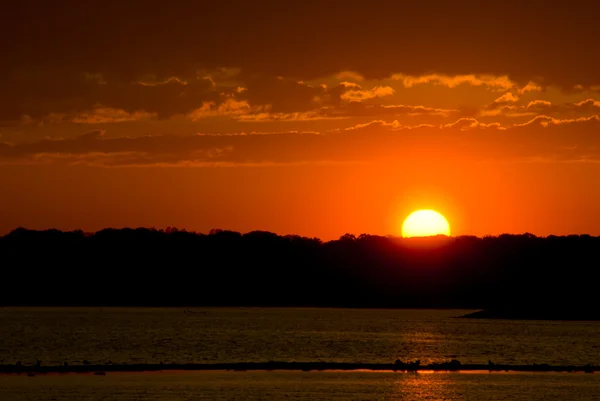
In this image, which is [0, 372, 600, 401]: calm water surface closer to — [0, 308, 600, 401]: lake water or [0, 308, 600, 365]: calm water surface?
[0, 308, 600, 401]: lake water

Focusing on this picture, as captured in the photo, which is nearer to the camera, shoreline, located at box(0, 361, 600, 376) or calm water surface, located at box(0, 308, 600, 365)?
shoreline, located at box(0, 361, 600, 376)

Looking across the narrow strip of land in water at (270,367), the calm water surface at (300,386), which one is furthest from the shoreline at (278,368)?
the calm water surface at (300,386)

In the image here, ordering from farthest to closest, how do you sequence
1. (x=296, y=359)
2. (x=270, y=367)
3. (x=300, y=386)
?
(x=296, y=359) < (x=270, y=367) < (x=300, y=386)

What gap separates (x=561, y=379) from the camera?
8406 cm

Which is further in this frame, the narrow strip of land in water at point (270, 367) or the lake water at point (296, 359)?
the narrow strip of land in water at point (270, 367)

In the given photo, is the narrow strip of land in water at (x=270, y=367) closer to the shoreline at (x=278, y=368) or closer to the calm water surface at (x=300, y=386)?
the shoreline at (x=278, y=368)

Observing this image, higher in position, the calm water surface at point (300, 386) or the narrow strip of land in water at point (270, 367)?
the narrow strip of land in water at point (270, 367)

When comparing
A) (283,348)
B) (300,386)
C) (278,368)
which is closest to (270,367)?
(278,368)

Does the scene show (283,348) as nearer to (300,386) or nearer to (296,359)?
(296,359)

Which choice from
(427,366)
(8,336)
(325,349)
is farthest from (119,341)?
(427,366)

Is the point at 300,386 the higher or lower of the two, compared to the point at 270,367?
lower

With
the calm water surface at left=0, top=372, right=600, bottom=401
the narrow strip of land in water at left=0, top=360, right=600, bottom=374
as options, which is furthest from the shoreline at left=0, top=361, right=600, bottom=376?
the calm water surface at left=0, top=372, right=600, bottom=401

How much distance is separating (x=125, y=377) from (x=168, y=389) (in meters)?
8.20

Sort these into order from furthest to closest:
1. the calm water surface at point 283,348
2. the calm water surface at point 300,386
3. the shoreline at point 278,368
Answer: the calm water surface at point 283,348, the shoreline at point 278,368, the calm water surface at point 300,386
